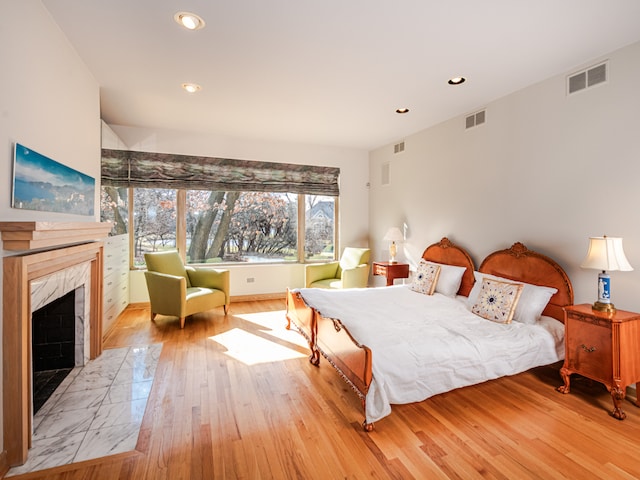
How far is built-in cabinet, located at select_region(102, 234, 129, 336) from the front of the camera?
147 inches

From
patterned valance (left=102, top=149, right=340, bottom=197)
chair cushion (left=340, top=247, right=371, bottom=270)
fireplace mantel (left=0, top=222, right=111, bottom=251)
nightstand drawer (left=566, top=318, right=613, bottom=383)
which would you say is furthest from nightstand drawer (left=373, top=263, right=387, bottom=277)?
fireplace mantel (left=0, top=222, right=111, bottom=251)

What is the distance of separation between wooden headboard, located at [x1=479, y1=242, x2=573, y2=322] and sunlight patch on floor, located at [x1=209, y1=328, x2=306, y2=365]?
2.25 m

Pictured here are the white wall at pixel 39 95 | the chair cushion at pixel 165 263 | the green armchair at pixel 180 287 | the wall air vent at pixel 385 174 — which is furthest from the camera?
the wall air vent at pixel 385 174

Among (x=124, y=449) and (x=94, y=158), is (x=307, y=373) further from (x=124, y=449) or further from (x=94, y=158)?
(x=94, y=158)

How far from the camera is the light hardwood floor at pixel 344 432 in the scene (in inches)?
69.9

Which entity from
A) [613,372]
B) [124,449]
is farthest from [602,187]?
[124,449]

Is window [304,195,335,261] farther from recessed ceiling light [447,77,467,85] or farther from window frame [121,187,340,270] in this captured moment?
recessed ceiling light [447,77,467,85]

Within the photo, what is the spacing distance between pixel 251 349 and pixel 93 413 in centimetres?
143

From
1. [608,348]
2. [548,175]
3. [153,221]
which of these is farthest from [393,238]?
[153,221]

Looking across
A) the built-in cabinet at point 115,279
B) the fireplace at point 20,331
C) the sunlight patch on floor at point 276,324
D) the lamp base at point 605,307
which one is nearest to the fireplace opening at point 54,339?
the built-in cabinet at point 115,279

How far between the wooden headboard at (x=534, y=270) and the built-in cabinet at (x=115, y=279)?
165 inches

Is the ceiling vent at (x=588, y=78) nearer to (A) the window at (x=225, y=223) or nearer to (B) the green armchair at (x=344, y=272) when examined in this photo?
(B) the green armchair at (x=344, y=272)

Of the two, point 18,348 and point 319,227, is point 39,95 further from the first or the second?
point 319,227

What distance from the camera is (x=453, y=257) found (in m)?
4.11
